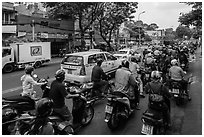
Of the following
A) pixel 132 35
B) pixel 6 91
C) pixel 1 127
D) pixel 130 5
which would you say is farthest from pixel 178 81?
Answer: pixel 132 35

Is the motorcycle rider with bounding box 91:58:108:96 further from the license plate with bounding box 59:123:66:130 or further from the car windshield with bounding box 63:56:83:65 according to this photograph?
the license plate with bounding box 59:123:66:130

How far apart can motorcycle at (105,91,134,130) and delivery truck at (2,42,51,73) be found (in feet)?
38.8

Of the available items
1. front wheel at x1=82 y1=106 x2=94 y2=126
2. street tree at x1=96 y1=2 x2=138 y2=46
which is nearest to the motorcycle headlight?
front wheel at x1=82 y1=106 x2=94 y2=126

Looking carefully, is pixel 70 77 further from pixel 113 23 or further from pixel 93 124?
pixel 113 23

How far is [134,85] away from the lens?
5.46 meters

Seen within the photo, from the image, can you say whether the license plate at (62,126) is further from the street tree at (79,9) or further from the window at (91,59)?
the street tree at (79,9)

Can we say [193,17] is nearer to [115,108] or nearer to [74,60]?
[74,60]

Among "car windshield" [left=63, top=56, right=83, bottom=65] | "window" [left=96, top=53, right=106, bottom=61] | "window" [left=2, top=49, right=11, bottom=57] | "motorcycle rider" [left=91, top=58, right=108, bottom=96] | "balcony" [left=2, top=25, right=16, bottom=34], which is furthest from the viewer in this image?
"balcony" [left=2, top=25, right=16, bottom=34]

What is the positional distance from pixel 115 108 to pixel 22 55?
1247 cm

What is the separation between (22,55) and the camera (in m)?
15.7

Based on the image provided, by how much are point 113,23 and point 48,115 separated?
26.1 meters

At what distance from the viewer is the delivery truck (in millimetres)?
14992

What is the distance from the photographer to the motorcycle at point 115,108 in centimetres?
482

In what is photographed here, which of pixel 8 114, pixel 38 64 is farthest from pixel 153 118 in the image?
pixel 38 64
